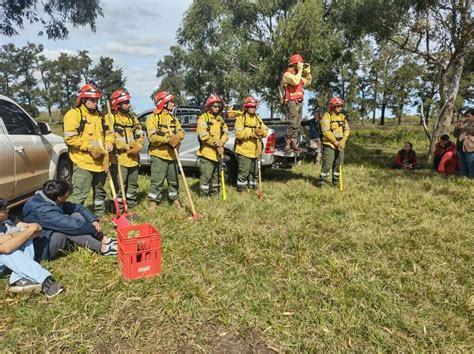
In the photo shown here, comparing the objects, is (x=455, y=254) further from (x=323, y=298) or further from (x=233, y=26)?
(x=233, y=26)

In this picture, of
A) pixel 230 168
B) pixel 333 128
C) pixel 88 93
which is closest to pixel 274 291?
pixel 88 93

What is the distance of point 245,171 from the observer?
7.04m

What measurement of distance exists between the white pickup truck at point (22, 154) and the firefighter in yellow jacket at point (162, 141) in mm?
1694

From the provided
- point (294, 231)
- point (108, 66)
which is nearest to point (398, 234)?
point (294, 231)

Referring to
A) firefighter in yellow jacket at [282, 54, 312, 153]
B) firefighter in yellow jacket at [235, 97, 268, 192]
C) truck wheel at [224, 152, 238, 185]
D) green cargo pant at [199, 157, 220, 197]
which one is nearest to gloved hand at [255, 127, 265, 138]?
firefighter in yellow jacket at [235, 97, 268, 192]

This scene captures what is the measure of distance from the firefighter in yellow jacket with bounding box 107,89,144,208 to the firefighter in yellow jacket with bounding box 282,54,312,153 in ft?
10.6

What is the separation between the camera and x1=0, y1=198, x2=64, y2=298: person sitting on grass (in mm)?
3410

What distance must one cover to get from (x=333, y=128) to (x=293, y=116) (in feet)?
2.79

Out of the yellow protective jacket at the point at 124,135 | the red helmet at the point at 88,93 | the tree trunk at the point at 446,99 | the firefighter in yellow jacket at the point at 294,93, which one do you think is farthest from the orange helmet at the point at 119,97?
the tree trunk at the point at 446,99

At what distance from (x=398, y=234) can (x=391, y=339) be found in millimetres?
2294

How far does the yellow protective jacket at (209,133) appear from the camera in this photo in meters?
6.29

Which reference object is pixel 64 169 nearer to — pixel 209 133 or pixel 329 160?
pixel 209 133

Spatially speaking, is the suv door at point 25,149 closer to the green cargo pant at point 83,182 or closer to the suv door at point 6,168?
the suv door at point 6,168

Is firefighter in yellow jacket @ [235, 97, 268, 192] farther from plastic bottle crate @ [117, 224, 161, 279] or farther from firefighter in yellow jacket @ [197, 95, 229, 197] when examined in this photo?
plastic bottle crate @ [117, 224, 161, 279]
